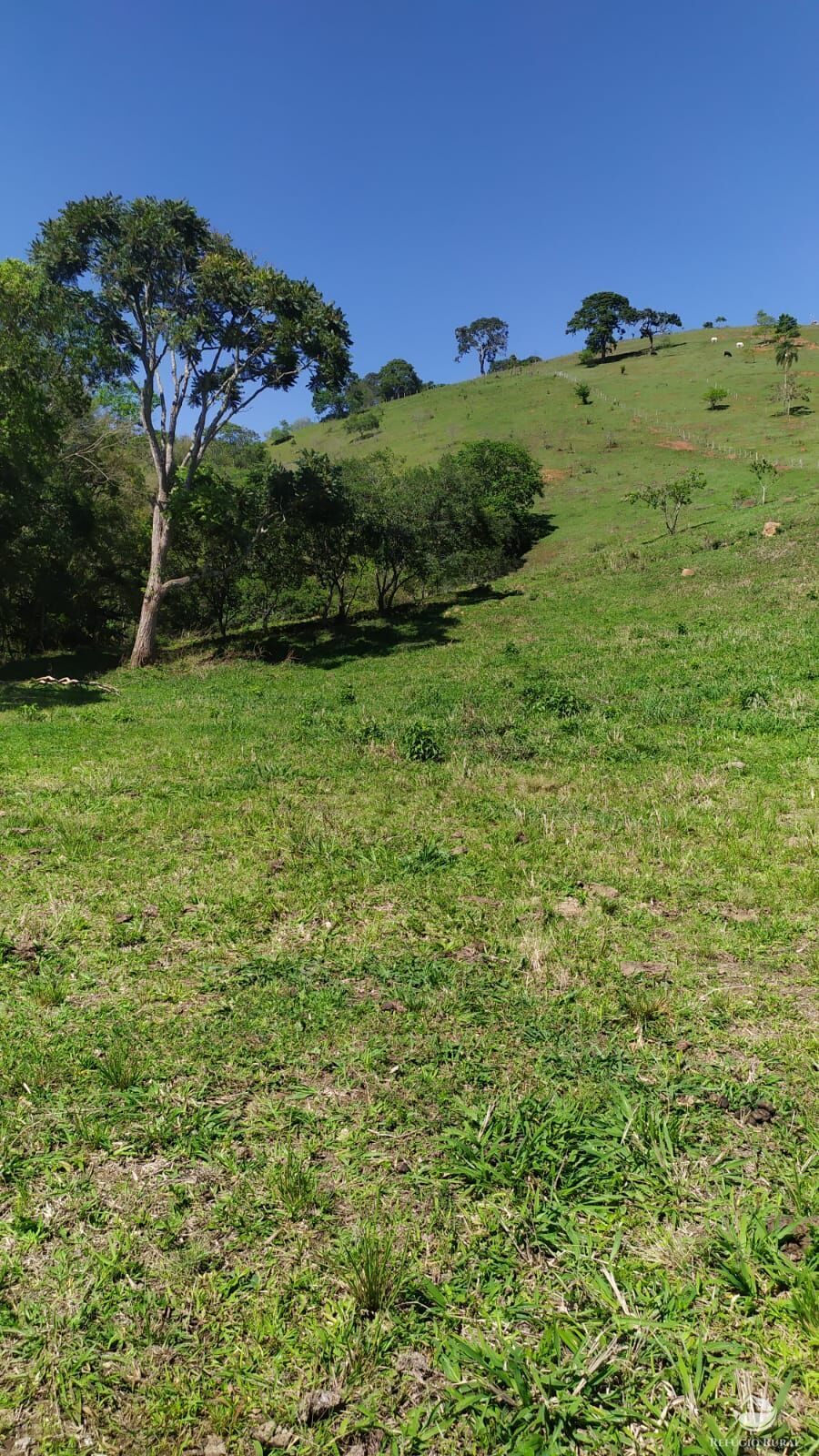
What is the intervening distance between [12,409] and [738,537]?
3365 centimetres

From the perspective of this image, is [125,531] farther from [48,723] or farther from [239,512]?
[48,723]

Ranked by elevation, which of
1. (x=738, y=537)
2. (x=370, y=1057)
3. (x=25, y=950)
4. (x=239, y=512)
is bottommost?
(x=370, y=1057)

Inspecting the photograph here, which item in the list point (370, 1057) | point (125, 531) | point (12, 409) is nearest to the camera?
point (370, 1057)

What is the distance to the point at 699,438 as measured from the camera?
69.9 metres

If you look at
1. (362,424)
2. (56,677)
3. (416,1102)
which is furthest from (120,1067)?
(362,424)

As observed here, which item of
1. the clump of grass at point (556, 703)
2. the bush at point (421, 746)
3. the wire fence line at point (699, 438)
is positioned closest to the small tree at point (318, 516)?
the clump of grass at point (556, 703)

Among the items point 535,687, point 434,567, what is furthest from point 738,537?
point 535,687

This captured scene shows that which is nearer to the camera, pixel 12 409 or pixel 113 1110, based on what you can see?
pixel 113 1110

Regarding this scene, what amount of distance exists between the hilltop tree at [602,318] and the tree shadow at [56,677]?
13192cm

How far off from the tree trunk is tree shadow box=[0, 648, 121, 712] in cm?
147

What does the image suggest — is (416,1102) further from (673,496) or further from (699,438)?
(699,438)

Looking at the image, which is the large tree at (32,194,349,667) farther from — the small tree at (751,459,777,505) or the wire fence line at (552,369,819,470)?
the wire fence line at (552,369,819,470)

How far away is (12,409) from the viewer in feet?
70.6

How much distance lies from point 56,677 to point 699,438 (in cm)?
7207
